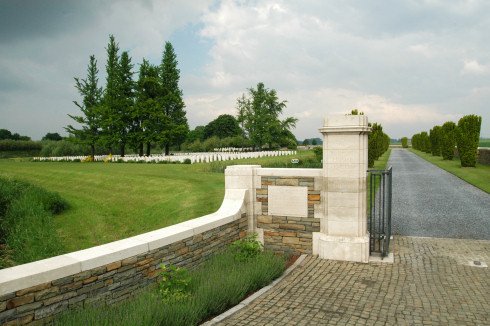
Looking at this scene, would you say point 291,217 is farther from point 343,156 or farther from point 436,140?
point 436,140

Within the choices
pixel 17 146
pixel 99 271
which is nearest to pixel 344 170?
pixel 99 271

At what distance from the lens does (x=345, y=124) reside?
24.1 feet

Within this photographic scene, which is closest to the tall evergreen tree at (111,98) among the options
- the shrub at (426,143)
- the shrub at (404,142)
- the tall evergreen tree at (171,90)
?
the tall evergreen tree at (171,90)

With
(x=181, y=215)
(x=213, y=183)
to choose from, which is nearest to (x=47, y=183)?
(x=213, y=183)

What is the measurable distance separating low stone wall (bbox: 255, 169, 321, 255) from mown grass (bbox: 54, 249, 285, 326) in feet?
3.88

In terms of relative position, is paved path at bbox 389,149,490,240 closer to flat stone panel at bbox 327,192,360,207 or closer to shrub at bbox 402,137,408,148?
flat stone panel at bbox 327,192,360,207

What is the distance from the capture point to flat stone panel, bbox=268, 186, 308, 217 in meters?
8.04

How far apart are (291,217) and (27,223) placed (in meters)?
10.3

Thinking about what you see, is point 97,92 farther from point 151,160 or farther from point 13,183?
point 13,183

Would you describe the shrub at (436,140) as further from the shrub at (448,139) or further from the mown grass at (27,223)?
the mown grass at (27,223)

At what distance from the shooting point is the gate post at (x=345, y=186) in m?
7.38

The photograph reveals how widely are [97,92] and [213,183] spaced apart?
28.6 m

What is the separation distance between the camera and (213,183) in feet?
55.5

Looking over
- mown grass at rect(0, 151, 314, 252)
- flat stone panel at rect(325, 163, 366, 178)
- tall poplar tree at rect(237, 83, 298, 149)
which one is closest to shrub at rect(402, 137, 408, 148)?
tall poplar tree at rect(237, 83, 298, 149)
